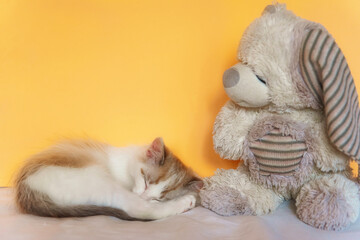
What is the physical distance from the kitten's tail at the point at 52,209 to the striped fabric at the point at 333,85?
2.32 feet

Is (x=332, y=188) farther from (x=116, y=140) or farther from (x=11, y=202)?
(x=11, y=202)

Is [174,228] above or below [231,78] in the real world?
below

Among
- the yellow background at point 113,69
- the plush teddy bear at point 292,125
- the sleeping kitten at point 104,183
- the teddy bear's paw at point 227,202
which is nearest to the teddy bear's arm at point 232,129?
the plush teddy bear at point 292,125

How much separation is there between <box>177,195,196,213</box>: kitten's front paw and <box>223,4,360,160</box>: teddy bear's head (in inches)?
16.5

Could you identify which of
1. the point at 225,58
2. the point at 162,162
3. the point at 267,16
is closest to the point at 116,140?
the point at 162,162

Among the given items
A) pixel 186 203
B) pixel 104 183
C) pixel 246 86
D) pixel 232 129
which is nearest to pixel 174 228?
pixel 186 203

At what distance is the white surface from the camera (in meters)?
0.93

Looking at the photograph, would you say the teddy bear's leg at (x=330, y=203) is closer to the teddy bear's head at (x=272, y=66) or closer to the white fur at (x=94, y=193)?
the teddy bear's head at (x=272, y=66)

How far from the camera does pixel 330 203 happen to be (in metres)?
0.97

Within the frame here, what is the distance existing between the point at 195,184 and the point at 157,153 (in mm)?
204

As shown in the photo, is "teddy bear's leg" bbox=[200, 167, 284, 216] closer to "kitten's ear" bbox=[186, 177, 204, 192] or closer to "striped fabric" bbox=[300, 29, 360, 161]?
"kitten's ear" bbox=[186, 177, 204, 192]

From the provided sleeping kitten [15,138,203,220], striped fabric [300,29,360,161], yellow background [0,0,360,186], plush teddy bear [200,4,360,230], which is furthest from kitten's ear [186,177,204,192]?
striped fabric [300,29,360,161]

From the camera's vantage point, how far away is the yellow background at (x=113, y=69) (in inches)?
61.9

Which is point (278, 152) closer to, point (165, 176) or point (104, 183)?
point (165, 176)
